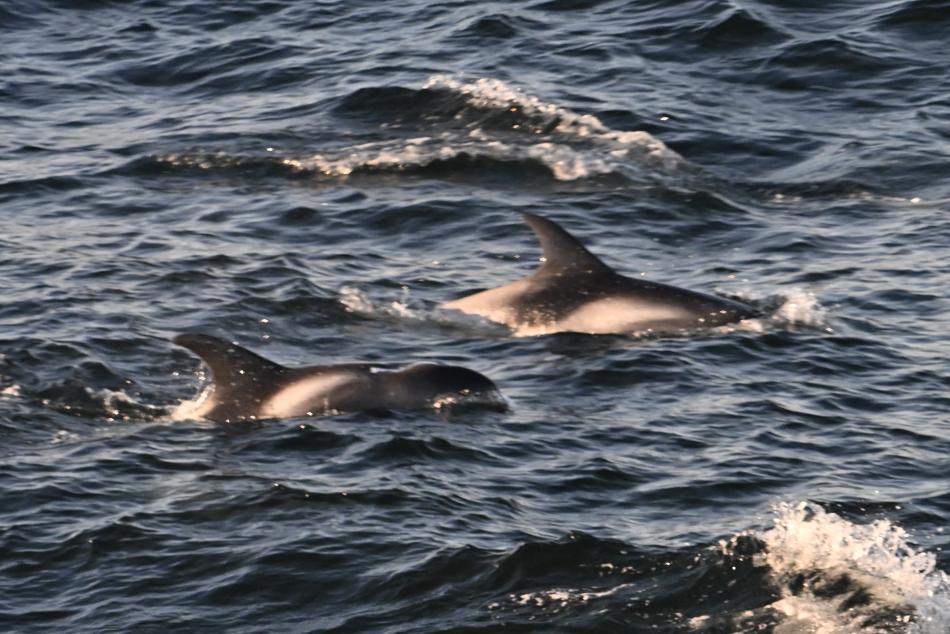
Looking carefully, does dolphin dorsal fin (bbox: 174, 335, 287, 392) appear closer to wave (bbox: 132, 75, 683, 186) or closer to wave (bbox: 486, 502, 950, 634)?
wave (bbox: 486, 502, 950, 634)

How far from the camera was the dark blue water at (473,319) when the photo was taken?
11711 mm

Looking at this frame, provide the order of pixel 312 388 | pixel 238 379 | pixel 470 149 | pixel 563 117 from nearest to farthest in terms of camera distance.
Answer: pixel 238 379 → pixel 312 388 → pixel 470 149 → pixel 563 117

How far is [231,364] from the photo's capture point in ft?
47.2

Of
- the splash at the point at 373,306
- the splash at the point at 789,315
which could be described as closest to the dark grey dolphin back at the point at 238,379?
the splash at the point at 373,306

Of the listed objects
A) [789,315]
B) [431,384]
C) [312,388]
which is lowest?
[789,315]

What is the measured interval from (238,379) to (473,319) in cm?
332

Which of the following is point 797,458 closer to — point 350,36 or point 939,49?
point 939,49

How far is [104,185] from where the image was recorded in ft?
71.3

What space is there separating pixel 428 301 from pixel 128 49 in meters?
11.7

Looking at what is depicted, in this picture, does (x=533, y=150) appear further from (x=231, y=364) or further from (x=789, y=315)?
(x=231, y=364)

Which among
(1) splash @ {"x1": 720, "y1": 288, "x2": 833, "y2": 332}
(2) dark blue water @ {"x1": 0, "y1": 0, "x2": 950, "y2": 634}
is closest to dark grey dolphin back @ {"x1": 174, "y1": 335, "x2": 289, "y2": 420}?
(2) dark blue water @ {"x1": 0, "y1": 0, "x2": 950, "y2": 634}

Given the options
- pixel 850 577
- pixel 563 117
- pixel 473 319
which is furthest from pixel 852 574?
pixel 563 117

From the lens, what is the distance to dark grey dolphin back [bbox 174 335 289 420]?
1438 cm

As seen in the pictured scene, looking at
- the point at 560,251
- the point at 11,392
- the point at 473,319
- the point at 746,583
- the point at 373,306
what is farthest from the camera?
the point at 373,306
